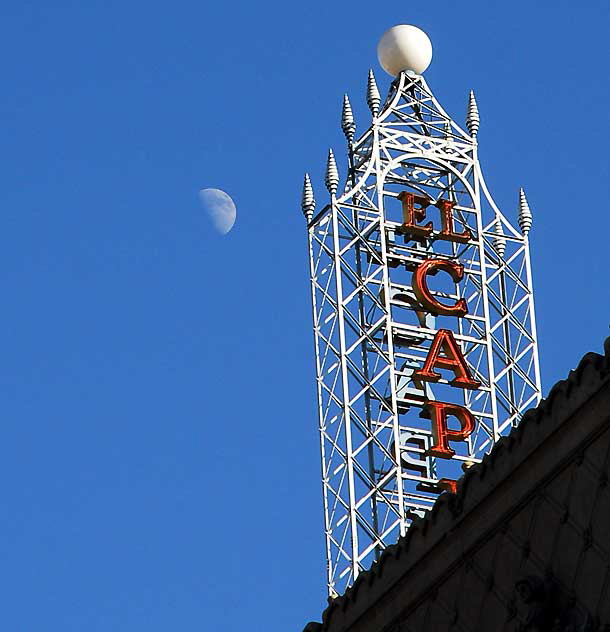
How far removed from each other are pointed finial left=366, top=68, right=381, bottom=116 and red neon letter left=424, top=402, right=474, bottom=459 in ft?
36.0

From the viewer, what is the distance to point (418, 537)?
34.0 meters

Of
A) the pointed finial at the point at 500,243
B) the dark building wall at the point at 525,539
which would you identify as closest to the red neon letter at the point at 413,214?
the pointed finial at the point at 500,243

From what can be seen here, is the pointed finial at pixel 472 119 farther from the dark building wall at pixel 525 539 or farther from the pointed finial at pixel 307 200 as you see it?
the dark building wall at pixel 525 539

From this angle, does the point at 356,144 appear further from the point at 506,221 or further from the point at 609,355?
the point at 609,355

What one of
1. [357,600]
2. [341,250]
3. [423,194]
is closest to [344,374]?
[341,250]

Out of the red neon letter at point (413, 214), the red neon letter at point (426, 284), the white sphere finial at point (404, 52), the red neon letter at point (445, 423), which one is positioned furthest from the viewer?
the white sphere finial at point (404, 52)

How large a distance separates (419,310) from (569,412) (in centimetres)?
3878

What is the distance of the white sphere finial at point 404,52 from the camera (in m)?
77.1

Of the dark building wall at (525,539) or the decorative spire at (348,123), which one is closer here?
the dark building wall at (525,539)

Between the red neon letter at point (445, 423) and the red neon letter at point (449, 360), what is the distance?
79 centimetres

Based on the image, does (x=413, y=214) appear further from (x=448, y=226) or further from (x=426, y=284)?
(x=426, y=284)

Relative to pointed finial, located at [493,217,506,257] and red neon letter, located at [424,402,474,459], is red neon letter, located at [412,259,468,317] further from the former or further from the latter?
red neon letter, located at [424,402,474,459]

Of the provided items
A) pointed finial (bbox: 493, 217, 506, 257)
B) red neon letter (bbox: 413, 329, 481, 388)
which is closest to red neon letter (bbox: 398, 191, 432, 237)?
pointed finial (bbox: 493, 217, 506, 257)

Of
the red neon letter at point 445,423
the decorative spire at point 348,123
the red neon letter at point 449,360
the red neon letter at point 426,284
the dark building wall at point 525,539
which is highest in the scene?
the decorative spire at point 348,123
